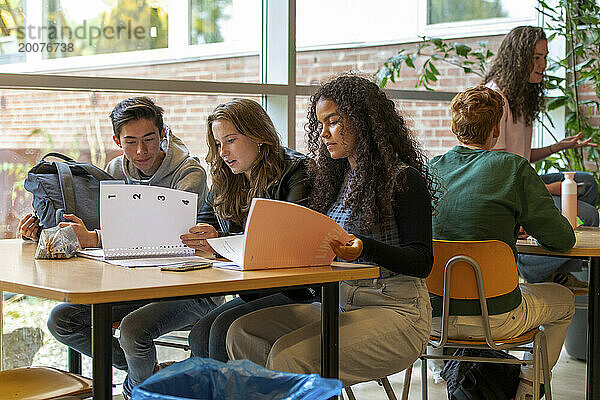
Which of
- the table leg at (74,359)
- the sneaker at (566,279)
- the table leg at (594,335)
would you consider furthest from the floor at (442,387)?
the table leg at (74,359)

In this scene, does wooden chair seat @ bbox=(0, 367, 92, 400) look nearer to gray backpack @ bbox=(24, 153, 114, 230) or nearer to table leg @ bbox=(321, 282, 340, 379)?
table leg @ bbox=(321, 282, 340, 379)

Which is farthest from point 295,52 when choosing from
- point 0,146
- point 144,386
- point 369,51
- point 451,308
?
point 144,386

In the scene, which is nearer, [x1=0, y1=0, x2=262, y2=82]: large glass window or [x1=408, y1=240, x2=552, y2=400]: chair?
[x1=408, y1=240, x2=552, y2=400]: chair

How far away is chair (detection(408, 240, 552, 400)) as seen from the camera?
8.55ft

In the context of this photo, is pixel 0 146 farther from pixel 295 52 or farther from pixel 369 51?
pixel 369 51

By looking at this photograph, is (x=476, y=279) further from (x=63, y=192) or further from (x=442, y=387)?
(x=63, y=192)

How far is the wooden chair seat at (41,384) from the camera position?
1.99 m

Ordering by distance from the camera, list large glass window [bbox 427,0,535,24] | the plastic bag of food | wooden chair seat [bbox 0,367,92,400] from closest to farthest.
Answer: wooden chair seat [bbox 0,367,92,400], the plastic bag of food, large glass window [bbox 427,0,535,24]

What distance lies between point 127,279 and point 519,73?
269 centimetres

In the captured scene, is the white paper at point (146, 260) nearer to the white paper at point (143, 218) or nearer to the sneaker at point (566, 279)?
the white paper at point (143, 218)

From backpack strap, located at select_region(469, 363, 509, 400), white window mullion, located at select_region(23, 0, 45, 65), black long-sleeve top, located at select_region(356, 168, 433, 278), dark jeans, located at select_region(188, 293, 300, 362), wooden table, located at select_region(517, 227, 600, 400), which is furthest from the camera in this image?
white window mullion, located at select_region(23, 0, 45, 65)

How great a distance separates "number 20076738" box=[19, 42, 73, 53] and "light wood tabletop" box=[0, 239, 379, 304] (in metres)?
1.31

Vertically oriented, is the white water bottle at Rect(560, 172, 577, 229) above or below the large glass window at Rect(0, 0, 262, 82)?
below

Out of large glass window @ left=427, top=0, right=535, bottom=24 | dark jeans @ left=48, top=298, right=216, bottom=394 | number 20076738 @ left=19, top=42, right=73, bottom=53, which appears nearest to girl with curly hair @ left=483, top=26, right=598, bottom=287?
large glass window @ left=427, top=0, right=535, bottom=24
